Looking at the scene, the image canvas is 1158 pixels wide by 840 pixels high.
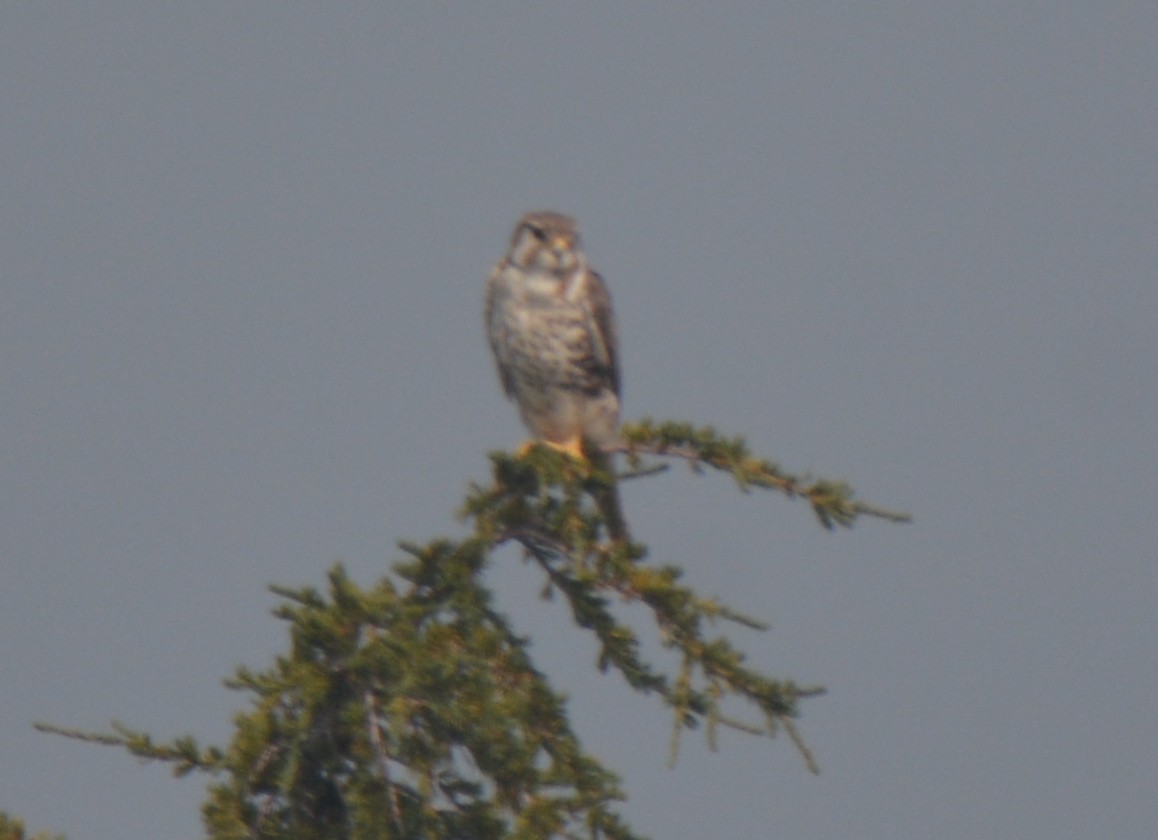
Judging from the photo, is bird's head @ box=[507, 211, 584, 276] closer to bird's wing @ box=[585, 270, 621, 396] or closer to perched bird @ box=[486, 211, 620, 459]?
perched bird @ box=[486, 211, 620, 459]

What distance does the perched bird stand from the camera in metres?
8.33

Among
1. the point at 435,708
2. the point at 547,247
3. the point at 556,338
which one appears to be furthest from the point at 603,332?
the point at 435,708

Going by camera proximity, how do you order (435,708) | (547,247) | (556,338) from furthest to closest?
(547,247) → (556,338) → (435,708)

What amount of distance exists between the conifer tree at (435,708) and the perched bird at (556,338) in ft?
10.7

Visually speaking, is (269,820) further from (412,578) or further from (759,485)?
(759,485)

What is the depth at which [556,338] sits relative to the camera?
8.33 meters

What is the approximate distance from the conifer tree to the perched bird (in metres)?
3.27

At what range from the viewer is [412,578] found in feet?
16.1

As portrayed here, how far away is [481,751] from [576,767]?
0.29 metres

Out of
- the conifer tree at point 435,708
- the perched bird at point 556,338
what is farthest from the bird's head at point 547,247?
the conifer tree at point 435,708

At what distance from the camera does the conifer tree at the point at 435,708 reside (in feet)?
14.5

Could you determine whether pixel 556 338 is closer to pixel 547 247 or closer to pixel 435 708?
pixel 547 247

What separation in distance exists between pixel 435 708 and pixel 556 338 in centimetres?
409

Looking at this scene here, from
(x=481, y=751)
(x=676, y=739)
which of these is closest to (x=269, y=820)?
(x=481, y=751)
